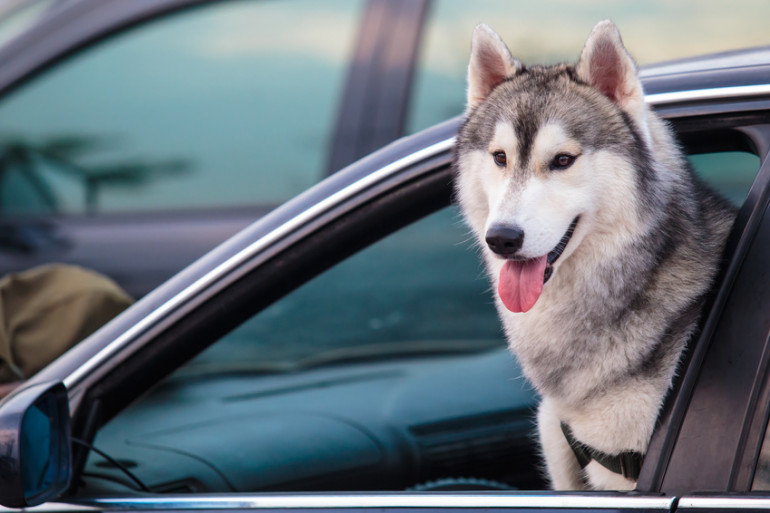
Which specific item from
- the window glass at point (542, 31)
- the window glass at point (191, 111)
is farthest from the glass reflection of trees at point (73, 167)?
the window glass at point (542, 31)

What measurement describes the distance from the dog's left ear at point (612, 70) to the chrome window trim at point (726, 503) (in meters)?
0.74

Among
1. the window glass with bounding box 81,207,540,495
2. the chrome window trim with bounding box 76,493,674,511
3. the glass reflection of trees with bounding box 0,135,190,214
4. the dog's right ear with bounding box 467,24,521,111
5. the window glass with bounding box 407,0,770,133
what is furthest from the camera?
the glass reflection of trees with bounding box 0,135,190,214

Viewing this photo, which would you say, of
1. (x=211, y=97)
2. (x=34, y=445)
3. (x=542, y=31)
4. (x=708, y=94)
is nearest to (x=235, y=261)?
(x=34, y=445)

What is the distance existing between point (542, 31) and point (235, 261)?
2.57 metres

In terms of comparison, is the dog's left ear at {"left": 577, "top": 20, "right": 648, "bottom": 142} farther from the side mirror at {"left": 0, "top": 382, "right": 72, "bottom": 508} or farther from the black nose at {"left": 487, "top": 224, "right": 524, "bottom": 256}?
the side mirror at {"left": 0, "top": 382, "right": 72, "bottom": 508}

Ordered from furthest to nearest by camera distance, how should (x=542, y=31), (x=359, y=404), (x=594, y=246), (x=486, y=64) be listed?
(x=542, y=31) → (x=359, y=404) → (x=486, y=64) → (x=594, y=246)

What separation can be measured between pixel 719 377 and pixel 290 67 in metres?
2.94

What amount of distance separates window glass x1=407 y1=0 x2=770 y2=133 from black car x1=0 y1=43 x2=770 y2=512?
→ 1.45 meters

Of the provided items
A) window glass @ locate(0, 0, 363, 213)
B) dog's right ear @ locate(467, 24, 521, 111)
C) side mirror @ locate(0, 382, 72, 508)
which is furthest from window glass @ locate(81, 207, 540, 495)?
window glass @ locate(0, 0, 363, 213)

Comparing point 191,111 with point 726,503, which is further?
point 191,111

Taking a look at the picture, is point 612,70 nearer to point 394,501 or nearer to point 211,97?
point 394,501

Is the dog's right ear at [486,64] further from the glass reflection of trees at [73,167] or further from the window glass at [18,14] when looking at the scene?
the window glass at [18,14]

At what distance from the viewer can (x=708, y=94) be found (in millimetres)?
1691

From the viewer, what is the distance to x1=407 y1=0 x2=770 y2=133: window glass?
12.7 feet
